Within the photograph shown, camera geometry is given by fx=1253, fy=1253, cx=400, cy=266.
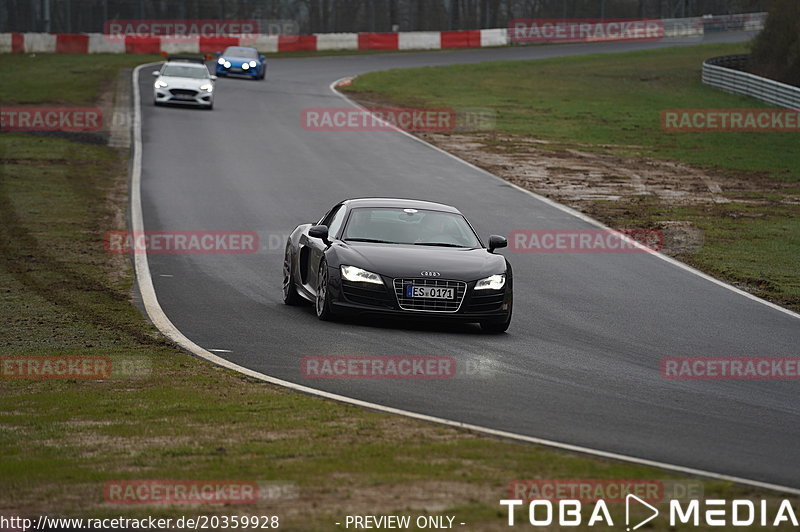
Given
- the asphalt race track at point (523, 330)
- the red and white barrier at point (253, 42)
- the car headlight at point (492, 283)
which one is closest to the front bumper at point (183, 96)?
the asphalt race track at point (523, 330)

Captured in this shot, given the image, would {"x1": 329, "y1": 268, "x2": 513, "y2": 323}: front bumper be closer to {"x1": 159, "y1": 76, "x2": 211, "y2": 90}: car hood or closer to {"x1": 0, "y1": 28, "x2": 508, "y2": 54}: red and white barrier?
{"x1": 159, "y1": 76, "x2": 211, "y2": 90}: car hood

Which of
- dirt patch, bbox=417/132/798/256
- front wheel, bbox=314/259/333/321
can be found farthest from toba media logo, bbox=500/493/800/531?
dirt patch, bbox=417/132/798/256

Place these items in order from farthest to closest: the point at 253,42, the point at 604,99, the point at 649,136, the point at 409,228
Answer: the point at 253,42 → the point at 604,99 → the point at 649,136 → the point at 409,228

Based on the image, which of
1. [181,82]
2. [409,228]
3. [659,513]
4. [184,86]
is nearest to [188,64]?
[181,82]

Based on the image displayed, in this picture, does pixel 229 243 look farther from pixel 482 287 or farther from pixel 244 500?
pixel 244 500

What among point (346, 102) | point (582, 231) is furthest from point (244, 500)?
point (346, 102)

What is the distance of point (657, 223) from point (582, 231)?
244cm

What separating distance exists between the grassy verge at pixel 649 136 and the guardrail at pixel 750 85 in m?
0.71

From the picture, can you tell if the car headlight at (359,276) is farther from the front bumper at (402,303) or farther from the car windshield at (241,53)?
the car windshield at (241,53)

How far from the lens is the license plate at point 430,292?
43.8 feet

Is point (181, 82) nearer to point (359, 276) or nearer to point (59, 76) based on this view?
point (59, 76)

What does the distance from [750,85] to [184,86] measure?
76.6ft

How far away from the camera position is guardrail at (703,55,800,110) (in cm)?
4559

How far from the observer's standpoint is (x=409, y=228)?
1468cm
